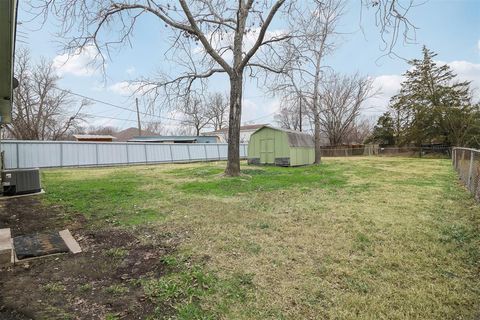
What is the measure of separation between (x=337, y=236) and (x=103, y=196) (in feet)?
19.3

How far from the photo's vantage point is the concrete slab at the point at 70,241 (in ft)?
12.1

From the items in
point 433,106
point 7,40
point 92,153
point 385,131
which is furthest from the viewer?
point 385,131

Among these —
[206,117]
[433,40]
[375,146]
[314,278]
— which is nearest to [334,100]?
[375,146]

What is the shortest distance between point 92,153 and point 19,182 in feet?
34.9

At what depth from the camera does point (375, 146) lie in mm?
34594

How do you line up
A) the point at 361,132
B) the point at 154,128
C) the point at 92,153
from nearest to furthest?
the point at 92,153 < the point at 361,132 < the point at 154,128

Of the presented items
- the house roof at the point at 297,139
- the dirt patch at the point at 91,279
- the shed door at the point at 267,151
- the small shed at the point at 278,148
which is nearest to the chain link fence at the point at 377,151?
the house roof at the point at 297,139

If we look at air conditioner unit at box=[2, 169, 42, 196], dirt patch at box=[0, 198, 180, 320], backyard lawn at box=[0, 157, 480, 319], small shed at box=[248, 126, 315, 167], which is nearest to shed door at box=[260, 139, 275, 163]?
small shed at box=[248, 126, 315, 167]

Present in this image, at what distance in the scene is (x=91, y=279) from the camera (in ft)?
9.51

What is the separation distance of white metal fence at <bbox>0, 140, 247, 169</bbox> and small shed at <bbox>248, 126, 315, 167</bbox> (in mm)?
7308

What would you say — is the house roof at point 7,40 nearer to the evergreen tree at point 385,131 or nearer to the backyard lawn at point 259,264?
the backyard lawn at point 259,264

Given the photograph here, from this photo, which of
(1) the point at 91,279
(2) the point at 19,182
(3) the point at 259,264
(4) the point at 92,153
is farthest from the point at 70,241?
(4) the point at 92,153

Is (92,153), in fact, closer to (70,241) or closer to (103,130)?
(70,241)

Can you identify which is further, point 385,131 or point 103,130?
point 103,130
